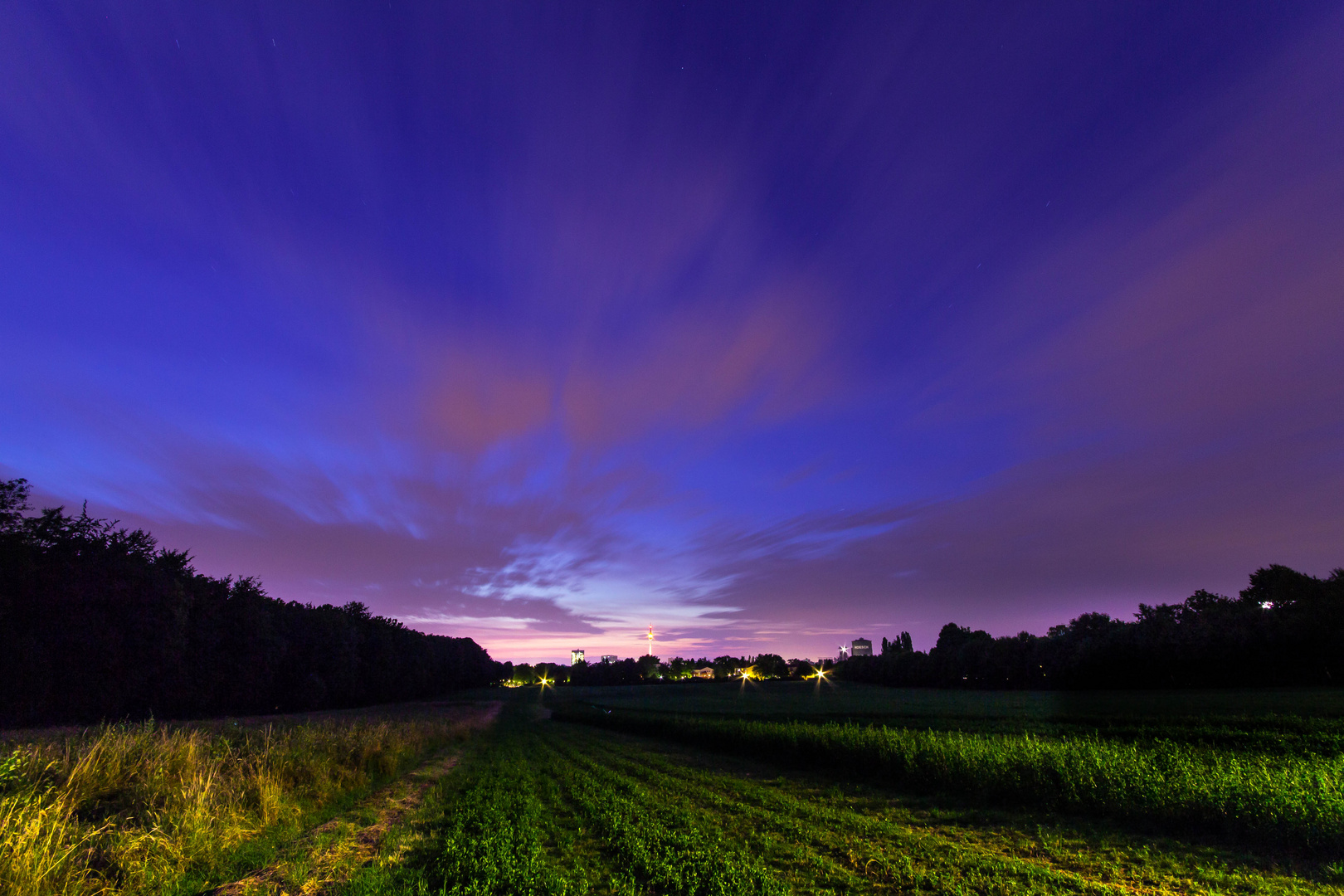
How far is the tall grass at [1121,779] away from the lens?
10844mm

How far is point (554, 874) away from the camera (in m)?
9.87

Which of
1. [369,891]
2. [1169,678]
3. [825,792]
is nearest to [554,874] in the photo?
[369,891]

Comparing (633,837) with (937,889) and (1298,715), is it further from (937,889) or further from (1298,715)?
(1298,715)

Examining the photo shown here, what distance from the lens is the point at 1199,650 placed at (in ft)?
222

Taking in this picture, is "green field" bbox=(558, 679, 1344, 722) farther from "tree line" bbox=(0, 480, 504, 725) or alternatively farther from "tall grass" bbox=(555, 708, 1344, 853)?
"tree line" bbox=(0, 480, 504, 725)

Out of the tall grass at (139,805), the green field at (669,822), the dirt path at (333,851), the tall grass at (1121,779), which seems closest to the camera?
the tall grass at (139,805)

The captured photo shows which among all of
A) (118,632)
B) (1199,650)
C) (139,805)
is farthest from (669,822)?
(1199,650)

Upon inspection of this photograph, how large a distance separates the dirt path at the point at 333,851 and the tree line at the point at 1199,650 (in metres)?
87.9

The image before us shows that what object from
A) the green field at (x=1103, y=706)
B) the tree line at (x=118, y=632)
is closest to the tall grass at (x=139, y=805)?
the tree line at (x=118, y=632)

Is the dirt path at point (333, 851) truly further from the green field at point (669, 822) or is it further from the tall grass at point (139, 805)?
the tall grass at point (139, 805)

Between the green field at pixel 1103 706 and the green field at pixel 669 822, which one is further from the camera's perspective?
the green field at pixel 1103 706

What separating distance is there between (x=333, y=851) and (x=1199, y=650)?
9096 cm

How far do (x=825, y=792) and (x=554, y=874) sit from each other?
37.7 feet

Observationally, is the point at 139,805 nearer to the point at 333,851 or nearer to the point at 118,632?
the point at 333,851
